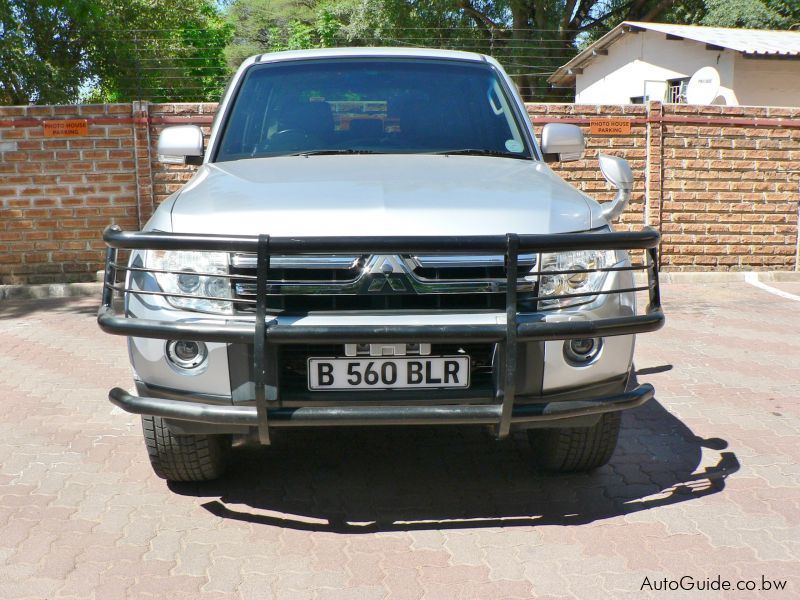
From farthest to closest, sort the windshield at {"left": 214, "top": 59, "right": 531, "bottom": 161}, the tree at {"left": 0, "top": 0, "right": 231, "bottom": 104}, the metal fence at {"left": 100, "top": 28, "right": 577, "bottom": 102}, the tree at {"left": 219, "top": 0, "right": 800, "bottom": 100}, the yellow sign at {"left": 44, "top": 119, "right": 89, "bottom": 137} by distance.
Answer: the tree at {"left": 219, "top": 0, "right": 800, "bottom": 100} → the metal fence at {"left": 100, "top": 28, "right": 577, "bottom": 102} → the tree at {"left": 0, "top": 0, "right": 231, "bottom": 104} → the yellow sign at {"left": 44, "top": 119, "right": 89, "bottom": 137} → the windshield at {"left": 214, "top": 59, "right": 531, "bottom": 161}

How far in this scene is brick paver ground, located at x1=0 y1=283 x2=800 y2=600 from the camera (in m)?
2.96

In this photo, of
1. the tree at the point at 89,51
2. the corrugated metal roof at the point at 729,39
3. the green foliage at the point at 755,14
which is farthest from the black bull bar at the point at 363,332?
the green foliage at the point at 755,14

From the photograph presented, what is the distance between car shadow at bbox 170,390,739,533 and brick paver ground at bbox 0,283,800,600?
0.01 metres

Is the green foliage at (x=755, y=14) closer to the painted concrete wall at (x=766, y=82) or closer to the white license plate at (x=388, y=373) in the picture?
the painted concrete wall at (x=766, y=82)

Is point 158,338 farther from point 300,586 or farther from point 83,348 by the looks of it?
point 83,348

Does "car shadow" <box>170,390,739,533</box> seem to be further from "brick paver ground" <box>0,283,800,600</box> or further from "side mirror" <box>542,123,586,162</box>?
"side mirror" <box>542,123,586,162</box>

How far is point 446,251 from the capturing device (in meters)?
2.87

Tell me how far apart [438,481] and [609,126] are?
7565 mm

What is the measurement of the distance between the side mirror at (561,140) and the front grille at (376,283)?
Result: 1.55m

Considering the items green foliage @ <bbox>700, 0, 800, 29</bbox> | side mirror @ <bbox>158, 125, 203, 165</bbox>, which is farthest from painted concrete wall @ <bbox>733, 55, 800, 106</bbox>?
side mirror @ <bbox>158, 125, 203, 165</bbox>

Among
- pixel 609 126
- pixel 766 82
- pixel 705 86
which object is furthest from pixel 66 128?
pixel 766 82

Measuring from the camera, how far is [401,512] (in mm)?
3535

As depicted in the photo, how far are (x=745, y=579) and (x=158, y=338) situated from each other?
2.15 metres


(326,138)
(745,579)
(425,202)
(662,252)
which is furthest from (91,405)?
(662,252)
